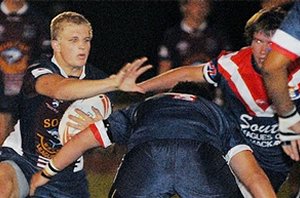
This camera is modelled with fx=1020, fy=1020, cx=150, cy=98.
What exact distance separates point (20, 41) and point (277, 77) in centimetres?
328

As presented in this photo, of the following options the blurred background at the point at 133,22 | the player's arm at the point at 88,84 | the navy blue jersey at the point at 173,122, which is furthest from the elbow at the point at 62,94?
the blurred background at the point at 133,22

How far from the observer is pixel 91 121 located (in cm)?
542

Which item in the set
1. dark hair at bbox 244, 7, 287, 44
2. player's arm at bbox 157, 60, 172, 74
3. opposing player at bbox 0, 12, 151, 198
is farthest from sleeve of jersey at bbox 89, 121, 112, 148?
player's arm at bbox 157, 60, 172, 74

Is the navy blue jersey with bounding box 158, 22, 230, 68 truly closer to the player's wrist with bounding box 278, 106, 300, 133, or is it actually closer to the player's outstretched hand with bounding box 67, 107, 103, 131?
the player's outstretched hand with bounding box 67, 107, 103, 131

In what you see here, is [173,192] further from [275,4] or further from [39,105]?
[275,4]

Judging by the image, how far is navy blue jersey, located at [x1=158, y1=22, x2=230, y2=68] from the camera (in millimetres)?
7828

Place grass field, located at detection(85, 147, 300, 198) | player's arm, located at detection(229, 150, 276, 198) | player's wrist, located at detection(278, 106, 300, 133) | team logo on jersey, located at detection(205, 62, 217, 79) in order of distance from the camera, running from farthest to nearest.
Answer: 1. grass field, located at detection(85, 147, 300, 198)
2. team logo on jersey, located at detection(205, 62, 217, 79)
3. player's arm, located at detection(229, 150, 276, 198)
4. player's wrist, located at detection(278, 106, 300, 133)

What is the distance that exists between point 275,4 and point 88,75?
6.80ft

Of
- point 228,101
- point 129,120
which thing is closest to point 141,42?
point 228,101

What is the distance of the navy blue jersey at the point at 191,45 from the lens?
7.83 meters

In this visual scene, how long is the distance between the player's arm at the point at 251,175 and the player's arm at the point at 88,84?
59 centimetres

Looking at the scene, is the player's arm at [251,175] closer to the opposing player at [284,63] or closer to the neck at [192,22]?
the opposing player at [284,63]

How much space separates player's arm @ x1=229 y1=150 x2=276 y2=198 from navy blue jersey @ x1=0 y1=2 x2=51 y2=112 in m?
2.59

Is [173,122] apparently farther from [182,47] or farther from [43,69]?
[182,47]
